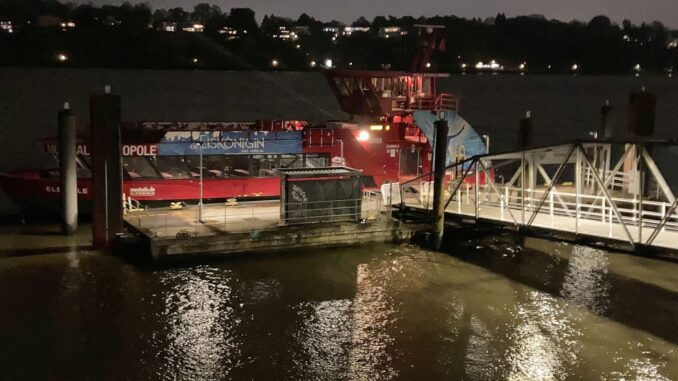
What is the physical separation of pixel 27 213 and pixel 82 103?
58073 mm

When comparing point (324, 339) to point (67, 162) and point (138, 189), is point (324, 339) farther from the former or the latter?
point (138, 189)

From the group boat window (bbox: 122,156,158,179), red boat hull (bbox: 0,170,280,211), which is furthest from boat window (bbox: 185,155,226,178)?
boat window (bbox: 122,156,158,179)

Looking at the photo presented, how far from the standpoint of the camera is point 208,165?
107 feet

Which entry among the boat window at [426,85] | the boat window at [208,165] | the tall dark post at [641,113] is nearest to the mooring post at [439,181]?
the boat window at [208,165]

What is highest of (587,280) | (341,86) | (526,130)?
(341,86)

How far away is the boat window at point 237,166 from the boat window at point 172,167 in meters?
1.64

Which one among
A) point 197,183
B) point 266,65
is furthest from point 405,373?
point 266,65

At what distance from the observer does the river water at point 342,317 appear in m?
18.4

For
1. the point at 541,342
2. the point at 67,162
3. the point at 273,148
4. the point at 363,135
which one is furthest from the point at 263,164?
the point at 541,342

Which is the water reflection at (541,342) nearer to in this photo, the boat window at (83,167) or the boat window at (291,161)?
the boat window at (291,161)

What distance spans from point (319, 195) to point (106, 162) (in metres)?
7.31

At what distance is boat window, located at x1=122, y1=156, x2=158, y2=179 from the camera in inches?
1237

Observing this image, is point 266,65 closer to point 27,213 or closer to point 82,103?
point 82,103

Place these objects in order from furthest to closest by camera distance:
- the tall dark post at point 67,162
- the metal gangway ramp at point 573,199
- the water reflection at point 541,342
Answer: the tall dark post at point 67,162 < the metal gangway ramp at point 573,199 < the water reflection at point 541,342
